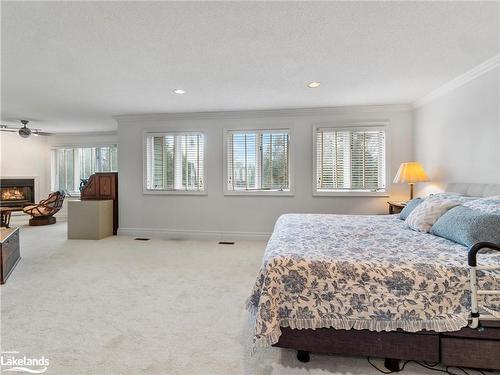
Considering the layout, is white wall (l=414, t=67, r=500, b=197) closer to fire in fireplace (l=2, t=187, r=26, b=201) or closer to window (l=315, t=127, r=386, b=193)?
window (l=315, t=127, r=386, b=193)

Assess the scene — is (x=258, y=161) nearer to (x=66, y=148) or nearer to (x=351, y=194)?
(x=351, y=194)

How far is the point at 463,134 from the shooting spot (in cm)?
330

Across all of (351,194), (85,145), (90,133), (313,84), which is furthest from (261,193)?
(85,145)

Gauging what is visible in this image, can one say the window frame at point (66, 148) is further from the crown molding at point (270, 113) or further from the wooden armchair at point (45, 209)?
the crown molding at point (270, 113)

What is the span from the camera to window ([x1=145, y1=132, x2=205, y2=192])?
5398 millimetres

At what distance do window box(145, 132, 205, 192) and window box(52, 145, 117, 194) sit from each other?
9.21 feet

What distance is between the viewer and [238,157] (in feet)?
17.2

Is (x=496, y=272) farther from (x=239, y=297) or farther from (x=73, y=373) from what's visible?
(x=73, y=373)

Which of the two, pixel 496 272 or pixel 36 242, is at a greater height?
pixel 496 272

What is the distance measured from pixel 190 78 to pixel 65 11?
1.50m

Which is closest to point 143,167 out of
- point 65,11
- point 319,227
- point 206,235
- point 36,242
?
point 206,235

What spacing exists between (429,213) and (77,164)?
28.2 feet

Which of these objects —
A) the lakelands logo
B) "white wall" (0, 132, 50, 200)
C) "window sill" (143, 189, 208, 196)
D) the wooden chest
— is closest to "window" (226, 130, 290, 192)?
"window sill" (143, 189, 208, 196)

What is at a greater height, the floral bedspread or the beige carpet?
the floral bedspread
